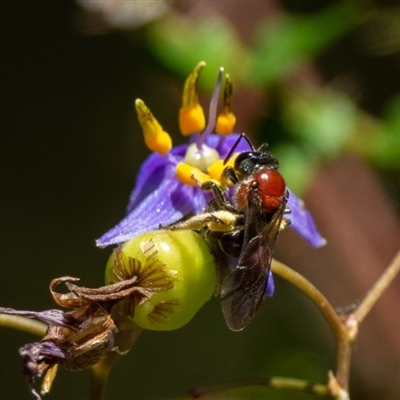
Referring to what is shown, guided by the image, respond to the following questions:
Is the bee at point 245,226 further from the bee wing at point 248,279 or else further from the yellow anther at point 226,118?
the yellow anther at point 226,118

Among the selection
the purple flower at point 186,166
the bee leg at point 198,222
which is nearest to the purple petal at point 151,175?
the purple flower at point 186,166

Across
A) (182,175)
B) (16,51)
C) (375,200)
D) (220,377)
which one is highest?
(182,175)

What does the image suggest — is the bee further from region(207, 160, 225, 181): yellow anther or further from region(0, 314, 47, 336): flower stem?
region(0, 314, 47, 336): flower stem

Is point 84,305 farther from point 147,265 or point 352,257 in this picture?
point 352,257

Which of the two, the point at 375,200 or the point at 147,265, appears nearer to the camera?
the point at 147,265

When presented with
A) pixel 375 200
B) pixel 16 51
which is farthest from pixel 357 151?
pixel 16 51

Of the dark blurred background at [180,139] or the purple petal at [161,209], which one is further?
the dark blurred background at [180,139]

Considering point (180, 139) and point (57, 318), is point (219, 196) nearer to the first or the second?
point (57, 318)

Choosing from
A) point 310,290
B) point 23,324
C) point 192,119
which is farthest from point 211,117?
point 23,324
